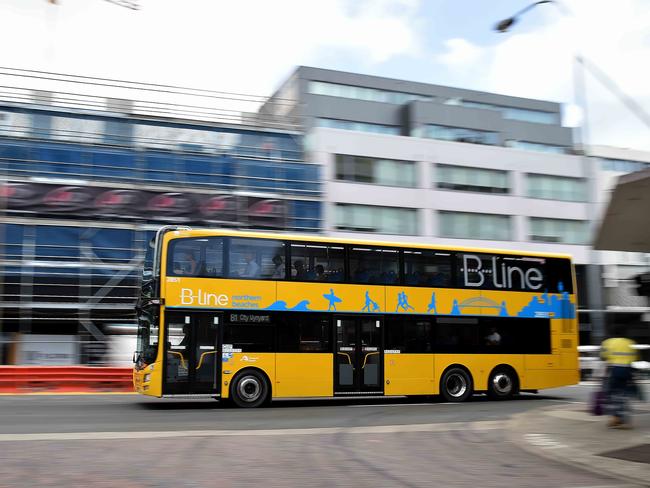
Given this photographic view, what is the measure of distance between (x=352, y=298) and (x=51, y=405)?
6.91 m

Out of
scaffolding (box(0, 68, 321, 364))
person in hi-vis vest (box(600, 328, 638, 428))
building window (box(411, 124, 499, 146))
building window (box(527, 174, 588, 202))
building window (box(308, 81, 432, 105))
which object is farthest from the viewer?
building window (box(308, 81, 432, 105))

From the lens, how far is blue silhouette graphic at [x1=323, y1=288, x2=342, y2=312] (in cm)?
1598

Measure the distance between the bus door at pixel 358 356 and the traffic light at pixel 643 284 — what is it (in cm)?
590

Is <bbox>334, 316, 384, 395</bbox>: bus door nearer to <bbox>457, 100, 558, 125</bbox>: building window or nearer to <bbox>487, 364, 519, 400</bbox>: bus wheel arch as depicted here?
<bbox>487, 364, 519, 400</bbox>: bus wheel arch

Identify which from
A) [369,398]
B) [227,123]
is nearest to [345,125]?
[227,123]

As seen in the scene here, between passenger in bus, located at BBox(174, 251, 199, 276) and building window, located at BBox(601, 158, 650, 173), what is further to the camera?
building window, located at BBox(601, 158, 650, 173)

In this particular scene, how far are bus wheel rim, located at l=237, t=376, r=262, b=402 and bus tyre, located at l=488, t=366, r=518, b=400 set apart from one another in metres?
6.23

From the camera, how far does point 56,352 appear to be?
2547 centimetres

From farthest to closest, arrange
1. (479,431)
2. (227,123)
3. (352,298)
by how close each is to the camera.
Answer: (227,123), (352,298), (479,431)

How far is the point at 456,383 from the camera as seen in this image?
17672 millimetres

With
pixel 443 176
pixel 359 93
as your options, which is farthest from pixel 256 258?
pixel 359 93

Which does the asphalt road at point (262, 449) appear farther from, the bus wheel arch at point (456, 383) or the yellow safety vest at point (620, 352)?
the bus wheel arch at point (456, 383)

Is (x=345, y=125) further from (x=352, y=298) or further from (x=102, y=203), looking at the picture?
(x=352, y=298)

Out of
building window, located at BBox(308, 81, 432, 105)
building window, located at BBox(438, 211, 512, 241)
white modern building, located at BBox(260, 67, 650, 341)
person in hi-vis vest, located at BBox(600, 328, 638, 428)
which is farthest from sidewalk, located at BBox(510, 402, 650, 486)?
building window, located at BBox(308, 81, 432, 105)
